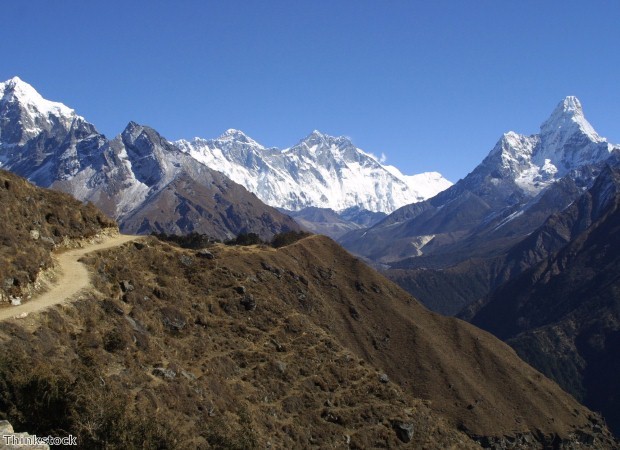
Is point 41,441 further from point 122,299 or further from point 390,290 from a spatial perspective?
point 390,290

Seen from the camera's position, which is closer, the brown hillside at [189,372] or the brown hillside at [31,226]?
the brown hillside at [189,372]

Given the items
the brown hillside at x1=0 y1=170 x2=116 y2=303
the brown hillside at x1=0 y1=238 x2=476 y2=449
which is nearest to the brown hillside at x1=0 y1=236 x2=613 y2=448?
the brown hillside at x1=0 y1=238 x2=476 y2=449

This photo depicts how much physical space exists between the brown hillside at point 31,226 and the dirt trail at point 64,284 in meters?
1.42

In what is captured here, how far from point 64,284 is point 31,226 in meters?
8.46

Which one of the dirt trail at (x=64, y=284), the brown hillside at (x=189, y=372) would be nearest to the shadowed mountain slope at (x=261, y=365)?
the brown hillside at (x=189, y=372)

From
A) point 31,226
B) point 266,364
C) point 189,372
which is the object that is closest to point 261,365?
point 266,364

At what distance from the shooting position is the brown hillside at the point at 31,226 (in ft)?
167

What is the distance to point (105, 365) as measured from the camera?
47438 millimetres

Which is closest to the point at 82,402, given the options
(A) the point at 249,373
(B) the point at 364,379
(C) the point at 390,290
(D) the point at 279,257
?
(A) the point at 249,373

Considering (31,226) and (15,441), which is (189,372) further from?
(15,441)

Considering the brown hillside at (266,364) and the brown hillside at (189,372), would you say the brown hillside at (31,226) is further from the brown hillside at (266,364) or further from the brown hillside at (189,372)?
the brown hillside at (266,364)

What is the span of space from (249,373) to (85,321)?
2037 centimetres

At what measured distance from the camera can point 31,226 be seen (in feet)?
198

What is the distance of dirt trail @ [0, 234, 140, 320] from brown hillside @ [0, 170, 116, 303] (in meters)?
1.42
